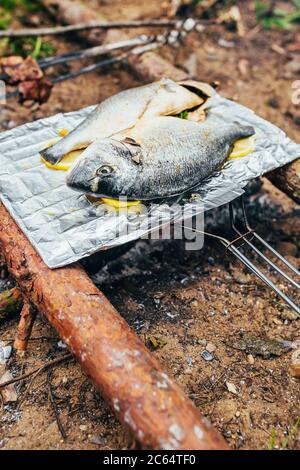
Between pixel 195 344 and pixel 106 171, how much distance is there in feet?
4.84

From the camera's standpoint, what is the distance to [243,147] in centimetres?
378

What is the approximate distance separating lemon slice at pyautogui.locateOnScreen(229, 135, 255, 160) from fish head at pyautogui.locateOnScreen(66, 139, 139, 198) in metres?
1.03

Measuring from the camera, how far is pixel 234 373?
3.06 meters

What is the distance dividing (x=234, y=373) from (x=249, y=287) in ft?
3.00

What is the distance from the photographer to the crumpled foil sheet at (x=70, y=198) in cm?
296

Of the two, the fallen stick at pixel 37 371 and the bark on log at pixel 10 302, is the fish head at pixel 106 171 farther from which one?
the fallen stick at pixel 37 371

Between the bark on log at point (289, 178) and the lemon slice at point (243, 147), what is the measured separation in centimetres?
34

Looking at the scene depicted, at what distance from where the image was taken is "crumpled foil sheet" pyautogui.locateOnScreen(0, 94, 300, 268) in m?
2.96

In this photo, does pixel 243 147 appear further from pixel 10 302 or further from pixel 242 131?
pixel 10 302

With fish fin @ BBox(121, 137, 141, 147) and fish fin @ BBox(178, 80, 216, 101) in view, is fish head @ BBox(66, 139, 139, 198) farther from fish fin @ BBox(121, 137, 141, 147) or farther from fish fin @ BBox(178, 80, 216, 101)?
fish fin @ BBox(178, 80, 216, 101)

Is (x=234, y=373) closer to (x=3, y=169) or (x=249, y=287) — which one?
(x=249, y=287)

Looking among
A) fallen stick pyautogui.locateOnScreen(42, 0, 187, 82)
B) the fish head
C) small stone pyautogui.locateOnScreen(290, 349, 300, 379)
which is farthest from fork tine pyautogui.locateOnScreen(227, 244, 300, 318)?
fallen stick pyautogui.locateOnScreen(42, 0, 187, 82)

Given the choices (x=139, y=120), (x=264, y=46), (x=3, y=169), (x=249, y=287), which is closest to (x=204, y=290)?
(x=249, y=287)

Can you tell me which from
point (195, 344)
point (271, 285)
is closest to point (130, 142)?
point (271, 285)
